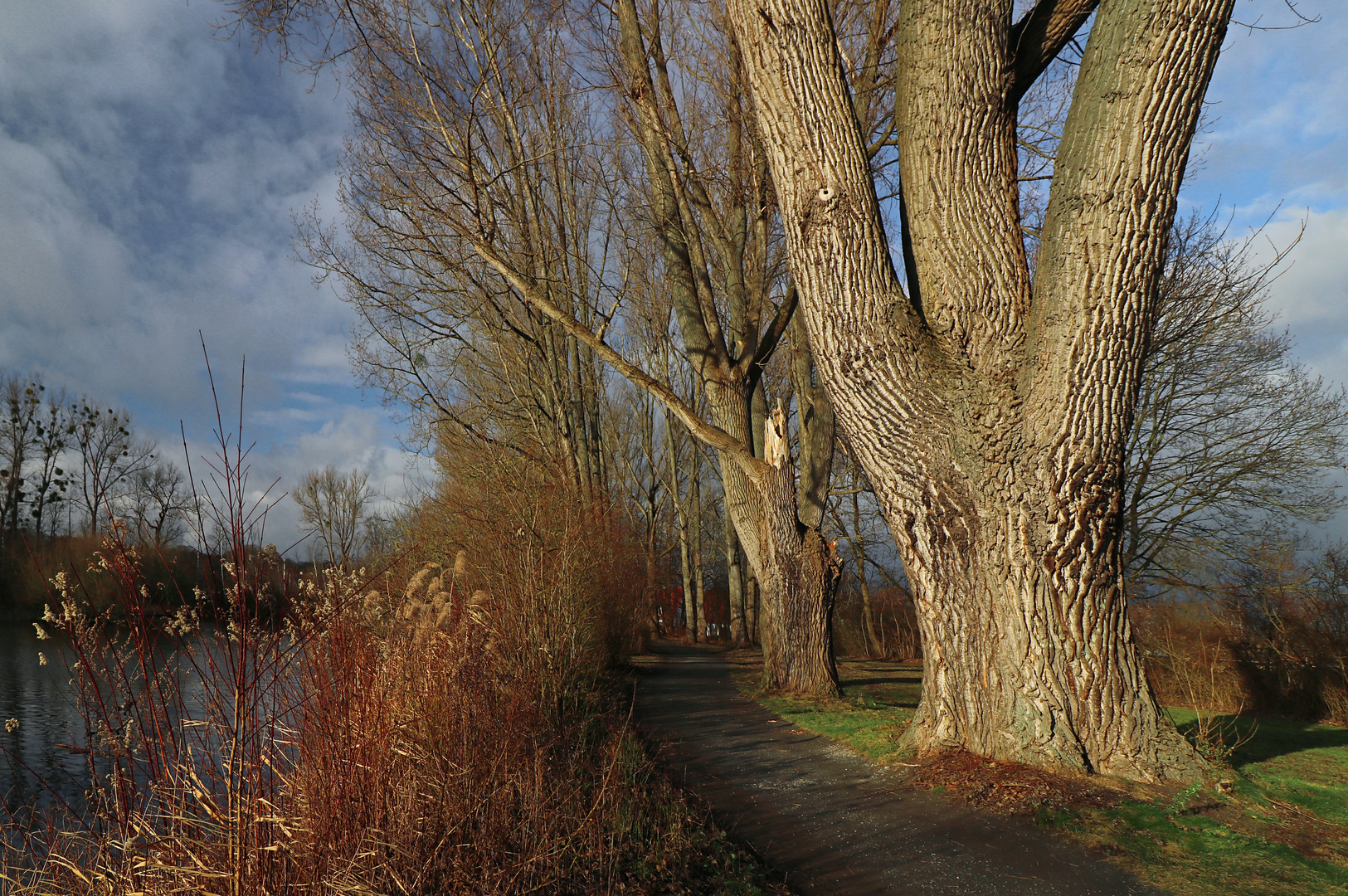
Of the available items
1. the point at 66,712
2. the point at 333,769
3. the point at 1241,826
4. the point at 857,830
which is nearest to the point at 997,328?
the point at 1241,826

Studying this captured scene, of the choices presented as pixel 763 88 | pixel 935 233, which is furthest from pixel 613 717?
pixel 763 88

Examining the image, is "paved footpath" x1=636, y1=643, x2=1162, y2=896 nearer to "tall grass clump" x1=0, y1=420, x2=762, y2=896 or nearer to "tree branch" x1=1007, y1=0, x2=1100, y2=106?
"tall grass clump" x1=0, y1=420, x2=762, y2=896

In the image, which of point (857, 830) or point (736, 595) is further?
point (736, 595)

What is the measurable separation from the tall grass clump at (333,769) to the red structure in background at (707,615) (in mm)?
17824

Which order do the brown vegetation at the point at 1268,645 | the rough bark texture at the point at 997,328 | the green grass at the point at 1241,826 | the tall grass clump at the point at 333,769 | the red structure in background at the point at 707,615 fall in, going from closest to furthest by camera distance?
the tall grass clump at the point at 333,769 < the green grass at the point at 1241,826 < the rough bark texture at the point at 997,328 < the brown vegetation at the point at 1268,645 < the red structure in background at the point at 707,615

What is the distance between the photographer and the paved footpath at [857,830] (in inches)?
134

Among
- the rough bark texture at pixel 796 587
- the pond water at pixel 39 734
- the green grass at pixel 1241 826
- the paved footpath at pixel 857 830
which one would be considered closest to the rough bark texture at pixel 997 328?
the green grass at pixel 1241 826

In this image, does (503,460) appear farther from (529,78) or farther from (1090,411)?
(1090,411)

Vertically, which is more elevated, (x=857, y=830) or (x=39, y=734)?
(x=857, y=830)

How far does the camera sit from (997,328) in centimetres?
489

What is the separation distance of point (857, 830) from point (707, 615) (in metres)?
28.0

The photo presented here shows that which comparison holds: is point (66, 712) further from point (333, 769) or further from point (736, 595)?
point (736, 595)

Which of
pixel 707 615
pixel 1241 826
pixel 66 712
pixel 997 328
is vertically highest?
pixel 997 328

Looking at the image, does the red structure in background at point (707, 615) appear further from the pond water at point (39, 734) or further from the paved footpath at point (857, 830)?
the paved footpath at point (857, 830)
